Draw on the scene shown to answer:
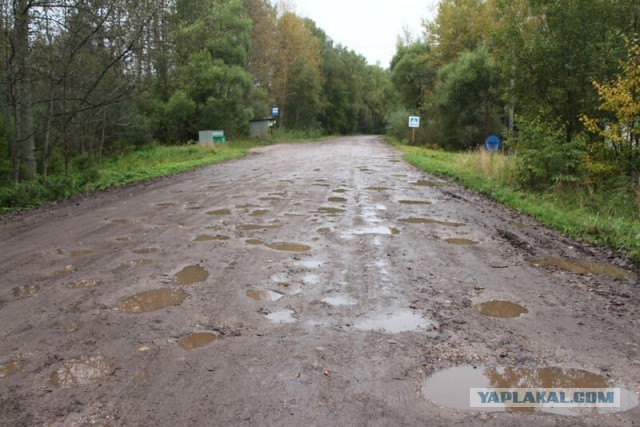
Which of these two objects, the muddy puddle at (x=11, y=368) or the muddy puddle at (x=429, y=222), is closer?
the muddy puddle at (x=11, y=368)

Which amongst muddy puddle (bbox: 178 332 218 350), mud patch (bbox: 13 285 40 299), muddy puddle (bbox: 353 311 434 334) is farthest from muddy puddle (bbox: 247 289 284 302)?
mud patch (bbox: 13 285 40 299)

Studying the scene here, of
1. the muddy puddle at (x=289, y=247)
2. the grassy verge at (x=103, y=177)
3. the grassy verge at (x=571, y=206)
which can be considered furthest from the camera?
the grassy verge at (x=103, y=177)

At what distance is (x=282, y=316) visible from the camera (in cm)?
423

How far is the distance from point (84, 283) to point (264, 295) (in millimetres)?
1958

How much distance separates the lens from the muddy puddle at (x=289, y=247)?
21.0ft

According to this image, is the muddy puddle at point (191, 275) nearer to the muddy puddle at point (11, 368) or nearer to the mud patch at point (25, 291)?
the mud patch at point (25, 291)

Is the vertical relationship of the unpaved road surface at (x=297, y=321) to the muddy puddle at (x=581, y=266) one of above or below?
above

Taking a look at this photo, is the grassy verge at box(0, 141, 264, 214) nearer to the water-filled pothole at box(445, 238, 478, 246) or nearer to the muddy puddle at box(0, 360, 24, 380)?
the muddy puddle at box(0, 360, 24, 380)

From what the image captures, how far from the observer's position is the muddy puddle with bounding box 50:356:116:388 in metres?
3.15

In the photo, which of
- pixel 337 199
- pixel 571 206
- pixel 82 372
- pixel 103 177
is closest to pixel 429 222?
pixel 337 199

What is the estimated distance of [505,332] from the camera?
3.95 metres

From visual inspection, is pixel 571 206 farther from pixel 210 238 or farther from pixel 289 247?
pixel 210 238

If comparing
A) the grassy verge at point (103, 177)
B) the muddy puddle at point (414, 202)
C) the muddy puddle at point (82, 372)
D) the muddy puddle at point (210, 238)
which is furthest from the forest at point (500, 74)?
the muddy puddle at point (82, 372)

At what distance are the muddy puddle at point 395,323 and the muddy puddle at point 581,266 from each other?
2607 mm
